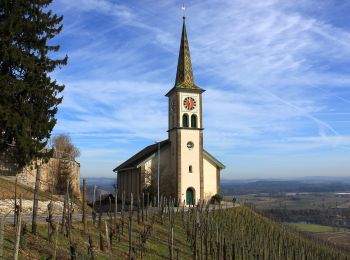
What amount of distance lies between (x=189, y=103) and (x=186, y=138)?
452cm

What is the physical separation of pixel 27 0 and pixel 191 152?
1163 inches

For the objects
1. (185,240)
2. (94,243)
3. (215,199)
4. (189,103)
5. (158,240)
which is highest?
(189,103)

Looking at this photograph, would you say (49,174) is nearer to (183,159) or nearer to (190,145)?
(183,159)

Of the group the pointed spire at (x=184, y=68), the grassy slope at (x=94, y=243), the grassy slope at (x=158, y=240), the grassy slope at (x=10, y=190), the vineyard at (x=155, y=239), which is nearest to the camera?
the grassy slope at (x=94, y=243)

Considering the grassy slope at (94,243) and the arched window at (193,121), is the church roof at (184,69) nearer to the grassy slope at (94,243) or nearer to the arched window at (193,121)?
the arched window at (193,121)

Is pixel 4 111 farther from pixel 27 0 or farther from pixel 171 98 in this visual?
pixel 171 98

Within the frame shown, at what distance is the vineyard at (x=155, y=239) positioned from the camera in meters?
17.9

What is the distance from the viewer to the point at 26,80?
24.0m

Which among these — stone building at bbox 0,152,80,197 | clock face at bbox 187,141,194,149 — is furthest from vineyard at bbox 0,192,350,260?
stone building at bbox 0,152,80,197

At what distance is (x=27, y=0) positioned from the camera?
80.6ft

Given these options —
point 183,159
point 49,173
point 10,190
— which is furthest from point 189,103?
point 10,190

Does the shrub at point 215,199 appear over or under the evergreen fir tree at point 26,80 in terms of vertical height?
under

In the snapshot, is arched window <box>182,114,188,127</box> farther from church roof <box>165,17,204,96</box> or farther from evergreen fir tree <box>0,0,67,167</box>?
evergreen fir tree <box>0,0,67,167</box>

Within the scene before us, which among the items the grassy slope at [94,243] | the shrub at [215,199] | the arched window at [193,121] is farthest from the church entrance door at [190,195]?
the grassy slope at [94,243]
